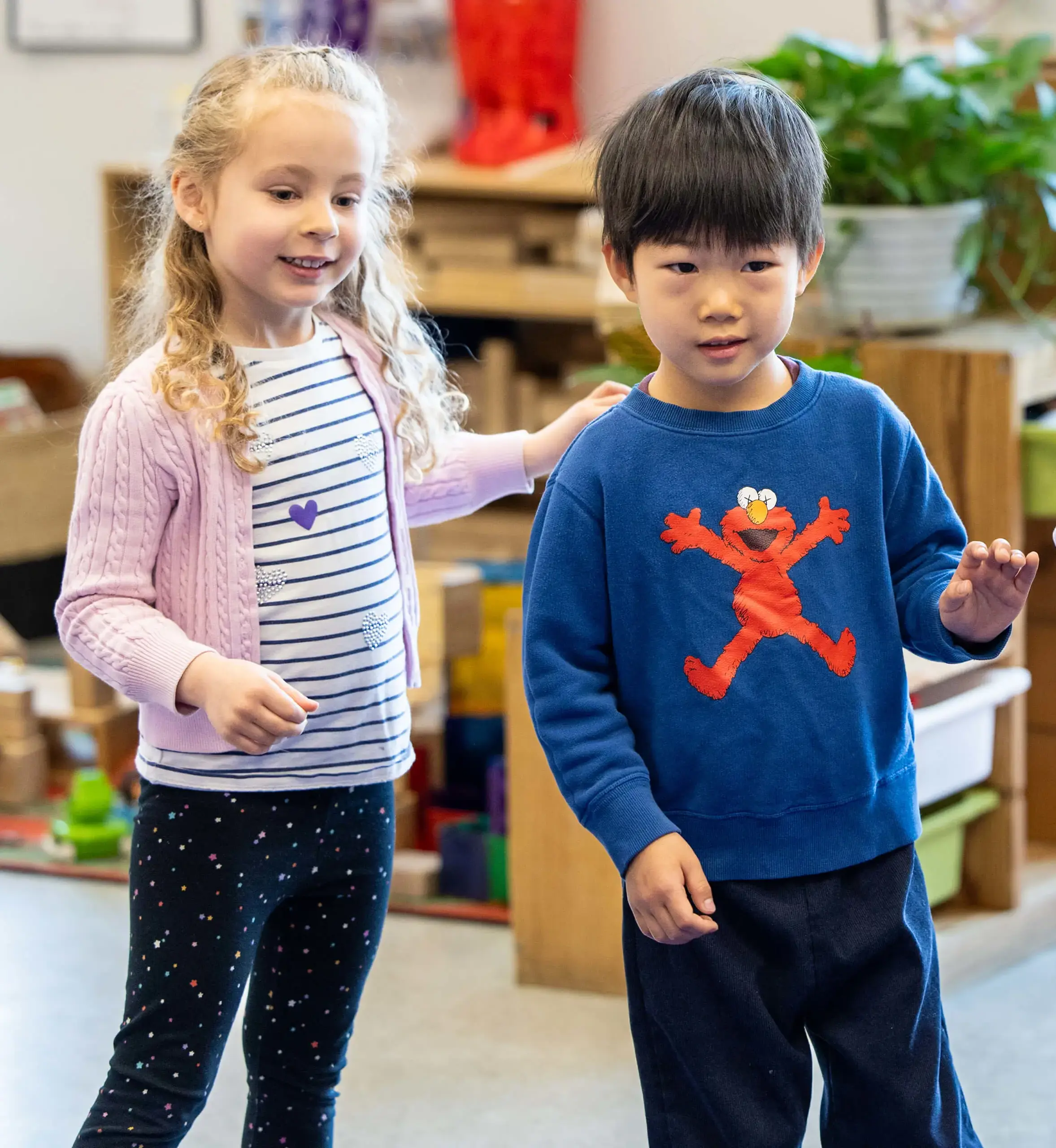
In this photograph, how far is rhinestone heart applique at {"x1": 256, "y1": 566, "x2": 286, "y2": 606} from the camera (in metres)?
1.17

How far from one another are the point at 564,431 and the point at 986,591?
0.40 meters

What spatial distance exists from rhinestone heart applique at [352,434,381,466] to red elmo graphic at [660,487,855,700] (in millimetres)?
283

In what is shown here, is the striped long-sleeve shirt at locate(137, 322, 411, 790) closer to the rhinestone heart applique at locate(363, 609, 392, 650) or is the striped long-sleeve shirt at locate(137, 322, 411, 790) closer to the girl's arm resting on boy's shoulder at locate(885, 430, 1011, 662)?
the rhinestone heart applique at locate(363, 609, 392, 650)

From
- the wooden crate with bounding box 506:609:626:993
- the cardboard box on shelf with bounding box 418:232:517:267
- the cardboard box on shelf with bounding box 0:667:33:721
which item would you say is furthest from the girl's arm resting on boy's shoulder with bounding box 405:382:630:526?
the cardboard box on shelf with bounding box 418:232:517:267

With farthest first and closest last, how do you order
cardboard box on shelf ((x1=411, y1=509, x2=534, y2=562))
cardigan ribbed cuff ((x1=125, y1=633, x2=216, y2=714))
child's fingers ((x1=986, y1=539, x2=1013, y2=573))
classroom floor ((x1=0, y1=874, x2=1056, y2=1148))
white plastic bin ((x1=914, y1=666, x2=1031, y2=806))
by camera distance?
cardboard box on shelf ((x1=411, y1=509, x2=534, y2=562)), white plastic bin ((x1=914, y1=666, x2=1031, y2=806)), classroom floor ((x1=0, y1=874, x2=1056, y2=1148)), cardigan ribbed cuff ((x1=125, y1=633, x2=216, y2=714)), child's fingers ((x1=986, y1=539, x2=1013, y2=573))

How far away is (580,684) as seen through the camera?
1026mm

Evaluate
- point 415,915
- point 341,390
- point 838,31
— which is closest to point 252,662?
point 341,390

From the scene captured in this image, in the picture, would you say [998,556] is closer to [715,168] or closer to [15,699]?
[715,168]

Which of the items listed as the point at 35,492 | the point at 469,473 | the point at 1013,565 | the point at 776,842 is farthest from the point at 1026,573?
the point at 35,492

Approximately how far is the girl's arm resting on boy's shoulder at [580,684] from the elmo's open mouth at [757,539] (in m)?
0.09

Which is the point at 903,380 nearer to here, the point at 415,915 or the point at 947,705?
the point at 947,705

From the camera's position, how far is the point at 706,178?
98 cm

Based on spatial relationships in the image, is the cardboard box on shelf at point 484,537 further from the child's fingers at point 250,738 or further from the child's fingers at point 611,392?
the child's fingers at point 250,738

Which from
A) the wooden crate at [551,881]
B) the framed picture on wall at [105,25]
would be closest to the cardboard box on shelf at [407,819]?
the wooden crate at [551,881]
